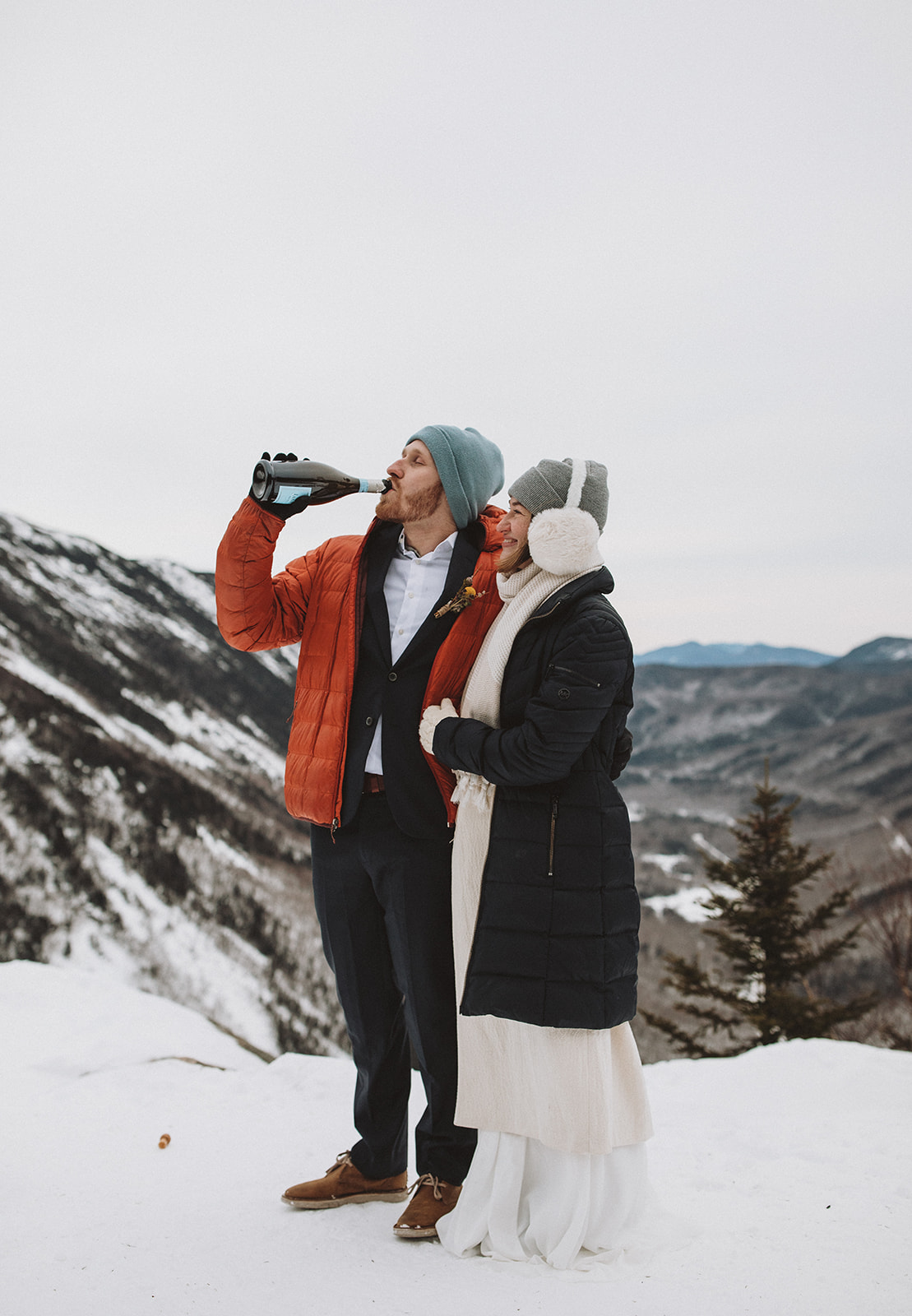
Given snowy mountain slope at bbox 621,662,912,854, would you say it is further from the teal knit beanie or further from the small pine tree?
the teal knit beanie

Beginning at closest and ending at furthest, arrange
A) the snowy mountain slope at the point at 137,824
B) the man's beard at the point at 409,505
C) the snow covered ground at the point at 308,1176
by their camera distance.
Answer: the snow covered ground at the point at 308,1176 < the man's beard at the point at 409,505 < the snowy mountain slope at the point at 137,824

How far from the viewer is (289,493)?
8.03 feet

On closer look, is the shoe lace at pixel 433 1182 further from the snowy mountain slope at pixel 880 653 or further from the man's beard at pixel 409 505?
the snowy mountain slope at pixel 880 653

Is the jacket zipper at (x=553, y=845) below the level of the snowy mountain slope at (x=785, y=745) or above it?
below

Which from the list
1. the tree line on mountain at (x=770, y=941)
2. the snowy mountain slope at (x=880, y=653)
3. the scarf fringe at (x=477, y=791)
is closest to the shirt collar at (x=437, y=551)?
the scarf fringe at (x=477, y=791)

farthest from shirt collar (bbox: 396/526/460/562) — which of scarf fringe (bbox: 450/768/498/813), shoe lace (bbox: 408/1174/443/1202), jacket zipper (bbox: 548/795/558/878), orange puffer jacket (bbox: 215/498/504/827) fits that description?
shoe lace (bbox: 408/1174/443/1202)

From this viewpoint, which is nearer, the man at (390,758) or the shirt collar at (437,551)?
the man at (390,758)

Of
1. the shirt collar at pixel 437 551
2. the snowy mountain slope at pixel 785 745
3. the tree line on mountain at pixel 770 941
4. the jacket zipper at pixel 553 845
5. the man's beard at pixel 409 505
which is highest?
the snowy mountain slope at pixel 785 745

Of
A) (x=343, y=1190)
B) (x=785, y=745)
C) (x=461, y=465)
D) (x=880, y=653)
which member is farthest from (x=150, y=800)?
(x=880, y=653)

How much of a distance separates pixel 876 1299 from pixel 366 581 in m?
2.35

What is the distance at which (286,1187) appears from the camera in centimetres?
288

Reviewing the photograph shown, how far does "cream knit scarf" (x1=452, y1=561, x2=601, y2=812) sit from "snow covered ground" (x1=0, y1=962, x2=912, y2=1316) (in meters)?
1.23

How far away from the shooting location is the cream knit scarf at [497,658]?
2385 millimetres

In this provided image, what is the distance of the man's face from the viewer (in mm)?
2613
